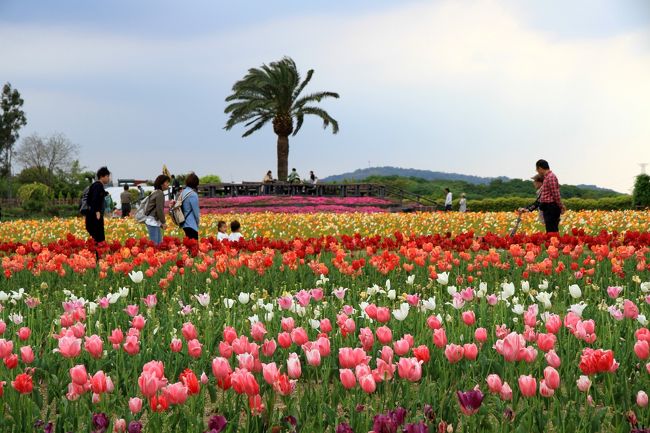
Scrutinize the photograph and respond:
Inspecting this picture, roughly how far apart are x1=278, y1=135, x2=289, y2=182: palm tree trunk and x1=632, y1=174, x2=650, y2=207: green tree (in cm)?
2199

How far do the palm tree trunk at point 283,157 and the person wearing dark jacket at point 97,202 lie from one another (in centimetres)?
3358

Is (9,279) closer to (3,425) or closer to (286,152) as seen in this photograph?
(3,425)

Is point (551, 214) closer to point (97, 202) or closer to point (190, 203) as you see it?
point (190, 203)

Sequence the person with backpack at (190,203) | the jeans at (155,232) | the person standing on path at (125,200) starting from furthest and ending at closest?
the person standing on path at (125,200), the jeans at (155,232), the person with backpack at (190,203)

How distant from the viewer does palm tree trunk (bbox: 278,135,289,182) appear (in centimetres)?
4628

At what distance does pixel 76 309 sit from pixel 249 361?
2181 millimetres

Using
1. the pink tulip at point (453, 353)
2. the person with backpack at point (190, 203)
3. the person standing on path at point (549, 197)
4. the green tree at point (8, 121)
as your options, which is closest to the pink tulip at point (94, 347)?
the pink tulip at point (453, 353)

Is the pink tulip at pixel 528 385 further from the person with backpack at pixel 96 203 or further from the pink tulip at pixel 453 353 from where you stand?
the person with backpack at pixel 96 203

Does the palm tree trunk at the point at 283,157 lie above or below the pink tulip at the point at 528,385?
above

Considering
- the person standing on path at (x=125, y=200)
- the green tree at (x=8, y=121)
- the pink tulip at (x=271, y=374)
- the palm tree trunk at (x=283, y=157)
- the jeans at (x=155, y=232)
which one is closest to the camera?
the pink tulip at (x=271, y=374)

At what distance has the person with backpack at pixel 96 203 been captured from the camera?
39.3 feet

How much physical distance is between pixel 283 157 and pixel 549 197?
116 feet

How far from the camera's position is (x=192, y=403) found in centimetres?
318

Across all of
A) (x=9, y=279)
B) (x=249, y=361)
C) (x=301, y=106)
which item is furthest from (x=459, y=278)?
(x=301, y=106)
